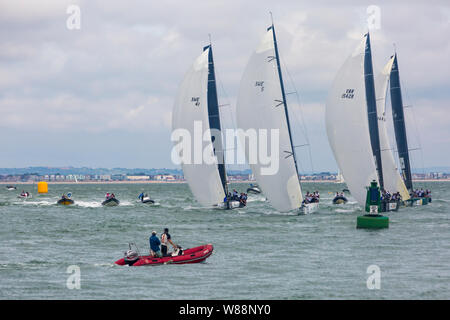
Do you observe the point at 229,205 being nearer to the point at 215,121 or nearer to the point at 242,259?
the point at 215,121

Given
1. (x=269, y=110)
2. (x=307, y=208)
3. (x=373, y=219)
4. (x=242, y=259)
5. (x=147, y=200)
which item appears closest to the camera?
(x=242, y=259)

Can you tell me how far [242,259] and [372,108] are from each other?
29.2m

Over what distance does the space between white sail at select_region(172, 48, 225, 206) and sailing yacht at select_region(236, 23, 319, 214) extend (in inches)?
243

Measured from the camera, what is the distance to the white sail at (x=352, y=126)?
56594mm

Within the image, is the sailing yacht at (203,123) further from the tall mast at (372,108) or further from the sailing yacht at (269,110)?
the tall mast at (372,108)

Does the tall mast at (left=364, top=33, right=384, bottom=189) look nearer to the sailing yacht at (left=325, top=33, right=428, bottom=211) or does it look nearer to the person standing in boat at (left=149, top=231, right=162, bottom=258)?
the sailing yacht at (left=325, top=33, right=428, bottom=211)

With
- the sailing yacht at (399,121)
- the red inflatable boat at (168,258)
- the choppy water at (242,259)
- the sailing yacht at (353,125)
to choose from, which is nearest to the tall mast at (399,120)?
the sailing yacht at (399,121)

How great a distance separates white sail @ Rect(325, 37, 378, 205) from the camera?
5659 centimetres

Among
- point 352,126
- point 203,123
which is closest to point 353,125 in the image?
point 352,126

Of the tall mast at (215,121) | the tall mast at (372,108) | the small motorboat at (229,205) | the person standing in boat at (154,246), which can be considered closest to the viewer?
the person standing in boat at (154,246)

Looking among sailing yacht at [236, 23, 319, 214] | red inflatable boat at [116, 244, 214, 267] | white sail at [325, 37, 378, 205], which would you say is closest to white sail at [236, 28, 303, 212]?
sailing yacht at [236, 23, 319, 214]

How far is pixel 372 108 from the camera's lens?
60.3m

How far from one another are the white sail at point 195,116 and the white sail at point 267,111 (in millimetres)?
6167

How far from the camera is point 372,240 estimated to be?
137 feet
